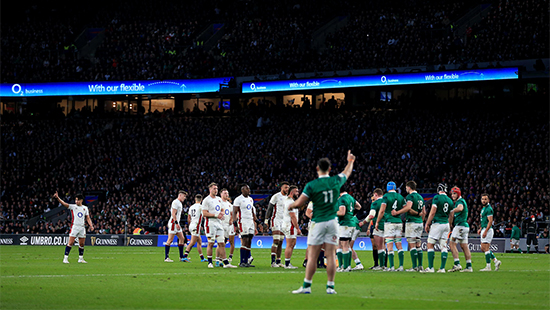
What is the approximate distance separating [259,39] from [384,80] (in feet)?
43.4

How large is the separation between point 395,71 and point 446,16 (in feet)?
27.2

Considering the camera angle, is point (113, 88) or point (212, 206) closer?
point (212, 206)

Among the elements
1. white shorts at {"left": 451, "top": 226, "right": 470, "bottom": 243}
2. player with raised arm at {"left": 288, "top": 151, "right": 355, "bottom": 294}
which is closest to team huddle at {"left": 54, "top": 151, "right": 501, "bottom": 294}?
white shorts at {"left": 451, "top": 226, "right": 470, "bottom": 243}

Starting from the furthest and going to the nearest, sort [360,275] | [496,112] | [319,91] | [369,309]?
1. [319,91]
2. [496,112]
3. [360,275]
4. [369,309]

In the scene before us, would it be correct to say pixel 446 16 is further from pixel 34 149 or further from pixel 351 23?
pixel 34 149

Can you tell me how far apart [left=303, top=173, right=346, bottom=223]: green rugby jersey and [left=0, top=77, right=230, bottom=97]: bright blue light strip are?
4434 cm

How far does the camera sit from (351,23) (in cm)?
5809

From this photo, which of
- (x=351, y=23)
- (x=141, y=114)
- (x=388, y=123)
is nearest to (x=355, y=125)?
(x=388, y=123)

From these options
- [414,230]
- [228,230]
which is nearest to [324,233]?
[414,230]

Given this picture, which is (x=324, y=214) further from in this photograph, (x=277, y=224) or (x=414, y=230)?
(x=277, y=224)

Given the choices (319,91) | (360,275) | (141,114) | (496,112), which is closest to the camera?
(360,275)

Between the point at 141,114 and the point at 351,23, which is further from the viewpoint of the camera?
the point at 141,114

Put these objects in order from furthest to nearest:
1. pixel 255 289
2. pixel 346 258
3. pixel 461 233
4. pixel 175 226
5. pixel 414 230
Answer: pixel 175 226, pixel 461 233, pixel 414 230, pixel 346 258, pixel 255 289

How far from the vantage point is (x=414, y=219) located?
789 inches
